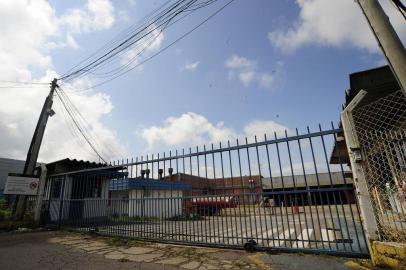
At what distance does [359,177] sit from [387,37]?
217cm

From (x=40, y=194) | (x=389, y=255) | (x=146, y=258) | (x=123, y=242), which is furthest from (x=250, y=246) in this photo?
(x=40, y=194)

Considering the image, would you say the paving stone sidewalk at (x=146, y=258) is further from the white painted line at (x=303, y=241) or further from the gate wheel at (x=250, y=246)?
the white painted line at (x=303, y=241)

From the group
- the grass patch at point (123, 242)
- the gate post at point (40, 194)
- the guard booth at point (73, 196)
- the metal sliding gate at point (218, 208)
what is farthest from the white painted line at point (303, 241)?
the gate post at point (40, 194)

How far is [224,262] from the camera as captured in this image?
13.9 feet

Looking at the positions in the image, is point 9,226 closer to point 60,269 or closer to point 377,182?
point 60,269

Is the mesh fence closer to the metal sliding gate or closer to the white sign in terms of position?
the metal sliding gate

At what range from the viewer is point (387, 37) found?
285 cm

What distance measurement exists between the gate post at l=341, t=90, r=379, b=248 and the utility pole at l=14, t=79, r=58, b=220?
13.5 metres

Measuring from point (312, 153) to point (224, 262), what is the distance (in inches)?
103

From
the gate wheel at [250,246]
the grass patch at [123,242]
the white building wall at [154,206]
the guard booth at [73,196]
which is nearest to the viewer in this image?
the gate wheel at [250,246]

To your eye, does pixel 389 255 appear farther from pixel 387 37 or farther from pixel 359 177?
pixel 387 37

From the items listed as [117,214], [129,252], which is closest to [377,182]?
[129,252]

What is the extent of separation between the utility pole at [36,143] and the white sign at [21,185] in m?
0.89

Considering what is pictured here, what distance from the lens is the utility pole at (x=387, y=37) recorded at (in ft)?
8.98
